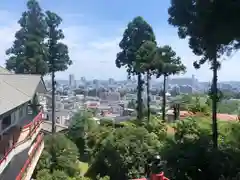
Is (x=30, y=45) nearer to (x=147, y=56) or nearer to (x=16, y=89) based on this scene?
(x=147, y=56)

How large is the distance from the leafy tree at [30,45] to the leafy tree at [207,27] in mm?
17974

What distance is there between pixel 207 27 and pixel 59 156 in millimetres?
14059

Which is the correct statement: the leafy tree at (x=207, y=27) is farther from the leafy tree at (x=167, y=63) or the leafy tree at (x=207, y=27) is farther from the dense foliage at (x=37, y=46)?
the dense foliage at (x=37, y=46)

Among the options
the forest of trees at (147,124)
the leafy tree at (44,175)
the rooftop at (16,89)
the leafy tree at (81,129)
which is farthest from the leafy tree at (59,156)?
the leafy tree at (81,129)

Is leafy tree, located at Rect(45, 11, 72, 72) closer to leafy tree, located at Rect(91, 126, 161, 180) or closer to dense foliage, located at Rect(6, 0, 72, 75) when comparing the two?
dense foliage, located at Rect(6, 0, 72, 75)

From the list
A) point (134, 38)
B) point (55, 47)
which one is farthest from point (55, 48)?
point (134, 38)

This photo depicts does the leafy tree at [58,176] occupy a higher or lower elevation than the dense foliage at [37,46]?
lower

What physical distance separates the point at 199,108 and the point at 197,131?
11762mm

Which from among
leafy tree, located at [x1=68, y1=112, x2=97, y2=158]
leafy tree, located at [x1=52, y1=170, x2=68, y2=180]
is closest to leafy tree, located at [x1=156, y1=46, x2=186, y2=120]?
leafy tree, located at [x1=68, y1=112, x2=97, y2=158]

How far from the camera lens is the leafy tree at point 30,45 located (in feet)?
110

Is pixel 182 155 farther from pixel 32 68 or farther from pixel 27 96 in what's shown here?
pixel 32 68

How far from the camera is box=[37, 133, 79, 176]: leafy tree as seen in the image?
22422 millimetres

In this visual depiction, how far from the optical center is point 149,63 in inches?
1262

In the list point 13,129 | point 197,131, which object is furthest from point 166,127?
point 13,129
